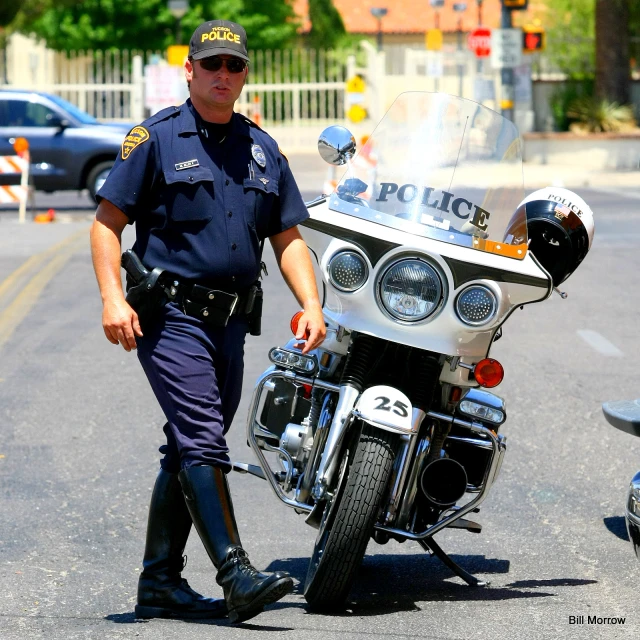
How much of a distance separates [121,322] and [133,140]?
0.61 meters

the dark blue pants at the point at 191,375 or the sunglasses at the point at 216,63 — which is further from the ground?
the sunglasses at the point at 216,63

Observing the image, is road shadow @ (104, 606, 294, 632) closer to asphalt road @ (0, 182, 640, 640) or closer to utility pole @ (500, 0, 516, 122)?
asphalt road @ (0, 182, 640, 640)

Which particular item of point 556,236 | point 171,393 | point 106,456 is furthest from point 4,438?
point 556,236

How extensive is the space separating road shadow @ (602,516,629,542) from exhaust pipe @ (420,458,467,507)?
3.77 feet

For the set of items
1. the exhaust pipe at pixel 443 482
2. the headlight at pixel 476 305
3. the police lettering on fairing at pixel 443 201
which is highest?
the police lettering on fairing at pixel 443 201

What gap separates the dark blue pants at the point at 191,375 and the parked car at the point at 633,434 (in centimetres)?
126

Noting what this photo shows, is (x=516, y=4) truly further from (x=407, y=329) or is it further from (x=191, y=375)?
(x=191, y=375)

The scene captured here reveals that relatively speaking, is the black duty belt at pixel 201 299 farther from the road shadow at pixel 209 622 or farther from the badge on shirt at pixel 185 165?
the road shadow at pixel 209 622

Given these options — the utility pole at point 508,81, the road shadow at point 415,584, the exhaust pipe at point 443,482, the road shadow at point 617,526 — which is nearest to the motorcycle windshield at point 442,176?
the exhaust pipe at point 443,482

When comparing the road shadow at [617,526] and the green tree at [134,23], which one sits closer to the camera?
the road shadow at [617,526]

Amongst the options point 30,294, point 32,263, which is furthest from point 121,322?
point 32,263

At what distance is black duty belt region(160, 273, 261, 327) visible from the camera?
173 inches

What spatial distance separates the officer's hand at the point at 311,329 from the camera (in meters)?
4.48

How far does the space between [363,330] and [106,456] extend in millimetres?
2603
